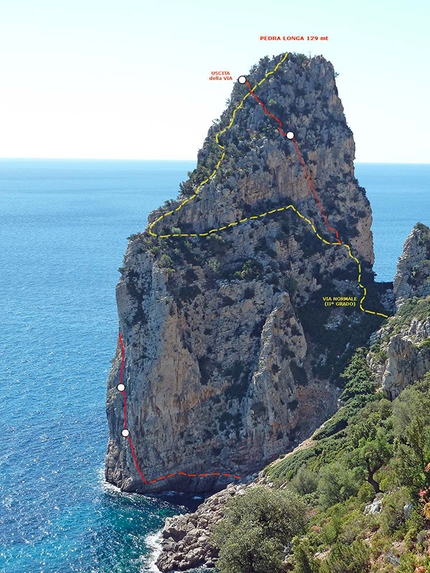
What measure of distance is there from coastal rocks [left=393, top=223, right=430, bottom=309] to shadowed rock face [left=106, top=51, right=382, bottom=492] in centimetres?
427

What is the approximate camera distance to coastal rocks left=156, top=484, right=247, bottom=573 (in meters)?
52.1

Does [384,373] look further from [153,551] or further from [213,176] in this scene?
[213,176]

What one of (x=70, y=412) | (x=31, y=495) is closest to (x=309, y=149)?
(x=70, y=412)

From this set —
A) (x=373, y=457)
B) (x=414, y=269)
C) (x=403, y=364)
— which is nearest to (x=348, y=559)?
(x=373, y=457)

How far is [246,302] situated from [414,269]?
52.5 feet

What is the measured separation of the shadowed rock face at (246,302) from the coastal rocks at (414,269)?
14.0 feet

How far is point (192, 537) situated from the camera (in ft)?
177

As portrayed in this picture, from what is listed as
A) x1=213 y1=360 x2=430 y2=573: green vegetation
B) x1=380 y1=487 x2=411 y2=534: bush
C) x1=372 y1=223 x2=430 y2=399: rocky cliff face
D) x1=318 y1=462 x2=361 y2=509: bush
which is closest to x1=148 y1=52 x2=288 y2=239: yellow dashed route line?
x1=372 y1=223 x2=430 y2=399: rocky cliff face

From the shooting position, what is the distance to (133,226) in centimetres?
19662

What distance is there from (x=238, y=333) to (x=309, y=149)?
21.6 metres

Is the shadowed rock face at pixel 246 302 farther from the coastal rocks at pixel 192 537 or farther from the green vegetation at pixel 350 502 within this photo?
the green vegetation at pixel 350 502

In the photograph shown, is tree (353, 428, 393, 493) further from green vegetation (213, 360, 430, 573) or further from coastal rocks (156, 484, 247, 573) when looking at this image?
coastal rocks (156, 484, 247, 573)

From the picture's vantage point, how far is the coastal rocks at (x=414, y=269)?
6681 cm

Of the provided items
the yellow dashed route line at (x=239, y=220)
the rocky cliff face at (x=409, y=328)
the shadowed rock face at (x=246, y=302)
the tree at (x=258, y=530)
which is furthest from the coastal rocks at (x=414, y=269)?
the tree at (x=258, y=530)
